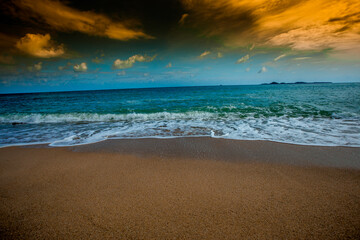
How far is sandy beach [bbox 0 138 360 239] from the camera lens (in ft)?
5.60

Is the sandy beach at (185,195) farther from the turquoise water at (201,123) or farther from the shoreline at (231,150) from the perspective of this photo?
the turquoise water at (201,123)

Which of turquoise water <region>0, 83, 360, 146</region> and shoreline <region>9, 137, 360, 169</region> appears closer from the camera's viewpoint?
shoreline <region>9, 137, 360, 169</region>

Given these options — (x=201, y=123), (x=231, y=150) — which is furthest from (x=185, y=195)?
(x=201, y=123)

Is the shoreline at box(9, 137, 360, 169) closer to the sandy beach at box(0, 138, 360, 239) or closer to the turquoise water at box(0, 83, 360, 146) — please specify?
the sandy beach at box(0, 138, 360, 239)

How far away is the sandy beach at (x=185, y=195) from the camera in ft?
5.60

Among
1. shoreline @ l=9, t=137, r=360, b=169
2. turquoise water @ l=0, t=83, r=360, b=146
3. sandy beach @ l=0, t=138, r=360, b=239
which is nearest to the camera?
sandy beach @ l=0, t=138, r=360, b=239

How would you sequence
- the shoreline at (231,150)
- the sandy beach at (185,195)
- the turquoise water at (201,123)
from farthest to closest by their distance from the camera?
1. the turquoise water at (201,123)
2. the shoreline at (231,150)
3. the sandy beach at (185,195)

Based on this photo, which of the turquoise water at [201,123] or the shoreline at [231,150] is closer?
the shoreline at [231,150]

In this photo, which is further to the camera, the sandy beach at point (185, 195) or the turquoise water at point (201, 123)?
the turquoise water at point (201, 123)

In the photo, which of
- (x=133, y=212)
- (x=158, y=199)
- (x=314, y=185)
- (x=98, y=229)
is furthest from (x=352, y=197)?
(x=98, y=229)

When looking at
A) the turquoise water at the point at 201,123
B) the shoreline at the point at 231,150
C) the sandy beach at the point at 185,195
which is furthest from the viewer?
the turquoise water at the point at 201,123

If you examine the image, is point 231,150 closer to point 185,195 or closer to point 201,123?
point 185,195

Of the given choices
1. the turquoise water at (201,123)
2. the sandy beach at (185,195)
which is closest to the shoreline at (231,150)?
the sandy beach at (185,195)

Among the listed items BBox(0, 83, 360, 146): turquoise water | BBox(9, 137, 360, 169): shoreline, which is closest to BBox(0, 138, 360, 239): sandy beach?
BBox(9, 137, 360, 169): shoreline
